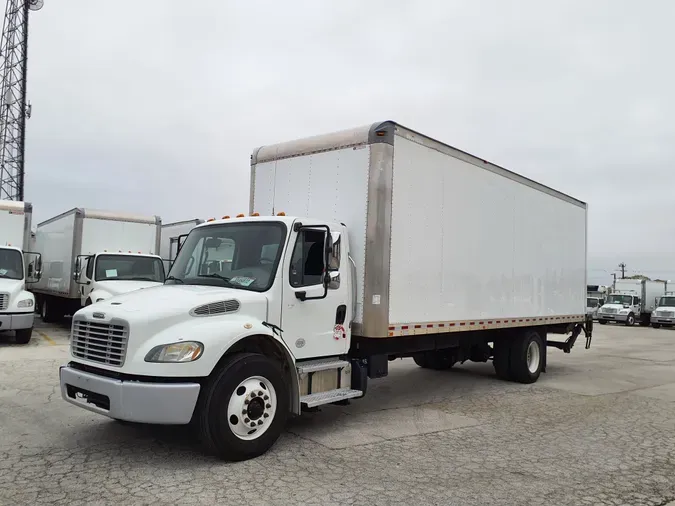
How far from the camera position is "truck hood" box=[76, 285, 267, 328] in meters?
5.12

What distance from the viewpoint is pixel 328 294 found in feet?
21.0

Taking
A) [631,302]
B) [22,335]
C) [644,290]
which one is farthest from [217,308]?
[644,290]

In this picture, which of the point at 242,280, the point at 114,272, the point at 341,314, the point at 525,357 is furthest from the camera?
the point at 114,272

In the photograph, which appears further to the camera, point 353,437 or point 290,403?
point 353,437

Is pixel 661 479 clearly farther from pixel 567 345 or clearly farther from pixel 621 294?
pixel 621 294

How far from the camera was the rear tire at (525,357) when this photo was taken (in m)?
10.5

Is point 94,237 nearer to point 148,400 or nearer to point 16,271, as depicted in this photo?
point 16,271

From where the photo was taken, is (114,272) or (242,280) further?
(114,272)

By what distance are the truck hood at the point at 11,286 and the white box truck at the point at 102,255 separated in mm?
1648

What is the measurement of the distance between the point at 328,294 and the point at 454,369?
6970 millimetres

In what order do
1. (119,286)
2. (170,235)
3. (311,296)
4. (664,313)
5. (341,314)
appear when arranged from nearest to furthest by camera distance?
1. (311,296)
2. (341,314)
3. (119,286)
4. (170,235)
5. (664,313)

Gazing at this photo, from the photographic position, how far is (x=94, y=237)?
1605 cm

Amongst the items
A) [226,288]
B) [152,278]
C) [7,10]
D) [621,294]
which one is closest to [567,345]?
[226,288]

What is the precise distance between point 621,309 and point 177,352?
37375 mm
